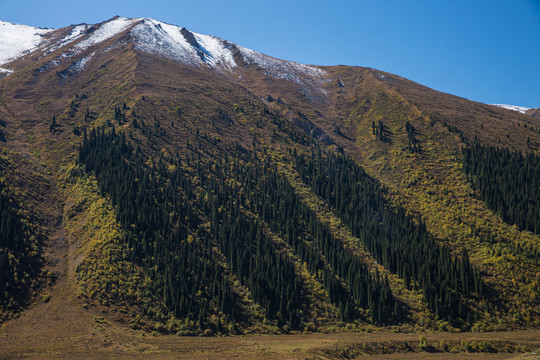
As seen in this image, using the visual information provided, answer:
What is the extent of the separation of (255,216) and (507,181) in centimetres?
6737

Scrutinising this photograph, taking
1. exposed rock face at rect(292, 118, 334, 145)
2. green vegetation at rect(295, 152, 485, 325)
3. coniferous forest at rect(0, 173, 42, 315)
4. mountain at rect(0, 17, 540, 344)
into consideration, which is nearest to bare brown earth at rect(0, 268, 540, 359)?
mountain at rect(0, 17, 540, 344)

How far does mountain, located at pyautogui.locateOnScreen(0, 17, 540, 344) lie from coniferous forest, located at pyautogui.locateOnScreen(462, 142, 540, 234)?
507 mm

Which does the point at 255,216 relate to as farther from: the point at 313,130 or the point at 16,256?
the point at 313,130

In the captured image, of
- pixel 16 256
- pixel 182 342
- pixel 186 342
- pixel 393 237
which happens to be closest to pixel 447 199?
pixel 393 237

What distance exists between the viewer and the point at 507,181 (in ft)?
313

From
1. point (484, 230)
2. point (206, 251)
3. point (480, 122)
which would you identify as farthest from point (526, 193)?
point (206, 251)

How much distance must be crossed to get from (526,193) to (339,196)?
151ft

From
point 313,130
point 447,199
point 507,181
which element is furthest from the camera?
point 313,130

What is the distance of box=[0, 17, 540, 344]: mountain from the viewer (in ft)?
212

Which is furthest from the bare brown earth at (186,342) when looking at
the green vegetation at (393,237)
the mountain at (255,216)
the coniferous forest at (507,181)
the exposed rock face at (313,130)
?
the exposed rock face at (313,130)

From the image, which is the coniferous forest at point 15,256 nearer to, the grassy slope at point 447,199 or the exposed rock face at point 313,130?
the grassy slope at point 447,199

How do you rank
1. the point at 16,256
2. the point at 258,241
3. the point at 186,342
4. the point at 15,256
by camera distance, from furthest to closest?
the point at 258,241, the point at 16,256, the point at 15,256, the point at 186,342

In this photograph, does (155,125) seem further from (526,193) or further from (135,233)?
(526,193)

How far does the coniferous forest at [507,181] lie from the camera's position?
279 feet
